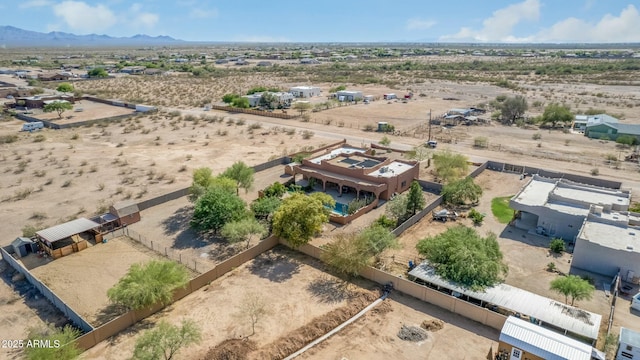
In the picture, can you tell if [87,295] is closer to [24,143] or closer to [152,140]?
[152,140]

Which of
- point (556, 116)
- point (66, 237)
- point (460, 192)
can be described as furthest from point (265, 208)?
point (556, 116)

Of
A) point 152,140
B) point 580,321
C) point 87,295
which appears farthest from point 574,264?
point 152,140

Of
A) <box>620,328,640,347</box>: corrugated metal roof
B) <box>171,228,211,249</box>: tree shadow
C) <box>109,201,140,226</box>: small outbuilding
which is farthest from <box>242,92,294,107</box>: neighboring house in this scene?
<box>620,328,640,347</box>: corrugated metal roof

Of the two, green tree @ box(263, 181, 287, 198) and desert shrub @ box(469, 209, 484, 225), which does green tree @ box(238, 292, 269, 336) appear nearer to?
green tree @ box(263, 181, 287, 198)

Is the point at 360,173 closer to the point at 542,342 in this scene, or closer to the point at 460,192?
the point at 460,192

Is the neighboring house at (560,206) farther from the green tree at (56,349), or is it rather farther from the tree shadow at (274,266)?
the green tree at (56,349)

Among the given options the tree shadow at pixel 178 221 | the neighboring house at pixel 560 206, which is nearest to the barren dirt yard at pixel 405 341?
Answer: the neighboring house at pixel 560 206
